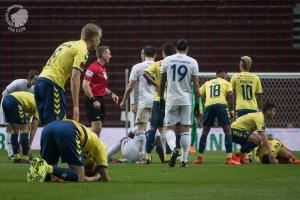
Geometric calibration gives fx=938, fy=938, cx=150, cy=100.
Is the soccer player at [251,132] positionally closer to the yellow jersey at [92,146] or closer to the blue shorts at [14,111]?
the blue shorts at [14,111]

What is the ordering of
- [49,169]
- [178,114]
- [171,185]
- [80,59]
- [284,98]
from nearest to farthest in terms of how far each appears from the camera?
[49,169] → [171,185] → [80,59] → [178,114] → [284,98]

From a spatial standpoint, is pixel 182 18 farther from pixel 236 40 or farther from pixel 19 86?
pixel 19 86

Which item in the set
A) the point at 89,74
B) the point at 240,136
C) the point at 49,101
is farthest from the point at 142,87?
the point at 49,101

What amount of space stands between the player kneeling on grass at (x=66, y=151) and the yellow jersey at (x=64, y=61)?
1.55 meters

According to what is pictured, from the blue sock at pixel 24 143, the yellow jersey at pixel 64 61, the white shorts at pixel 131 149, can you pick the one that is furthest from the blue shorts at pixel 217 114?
the yellow jersey at pixel 64 61

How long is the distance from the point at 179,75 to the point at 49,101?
3192 mm

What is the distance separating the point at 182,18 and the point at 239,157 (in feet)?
35.4

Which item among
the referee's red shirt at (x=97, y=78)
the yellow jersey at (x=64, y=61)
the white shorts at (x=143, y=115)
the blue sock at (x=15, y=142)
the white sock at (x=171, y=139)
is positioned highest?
the yellow jersey at (x=64, y=61)

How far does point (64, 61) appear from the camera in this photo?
41.0 ft

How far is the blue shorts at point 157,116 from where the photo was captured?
16.2 meters

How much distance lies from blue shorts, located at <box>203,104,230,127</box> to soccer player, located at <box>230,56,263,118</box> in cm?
41

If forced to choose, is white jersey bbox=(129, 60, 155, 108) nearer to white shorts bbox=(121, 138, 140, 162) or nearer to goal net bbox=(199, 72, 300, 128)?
white shorts bbox=(121, 138, 140, 162)

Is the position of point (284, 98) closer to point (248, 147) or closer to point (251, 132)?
point (251, 132)

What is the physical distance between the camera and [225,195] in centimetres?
975
